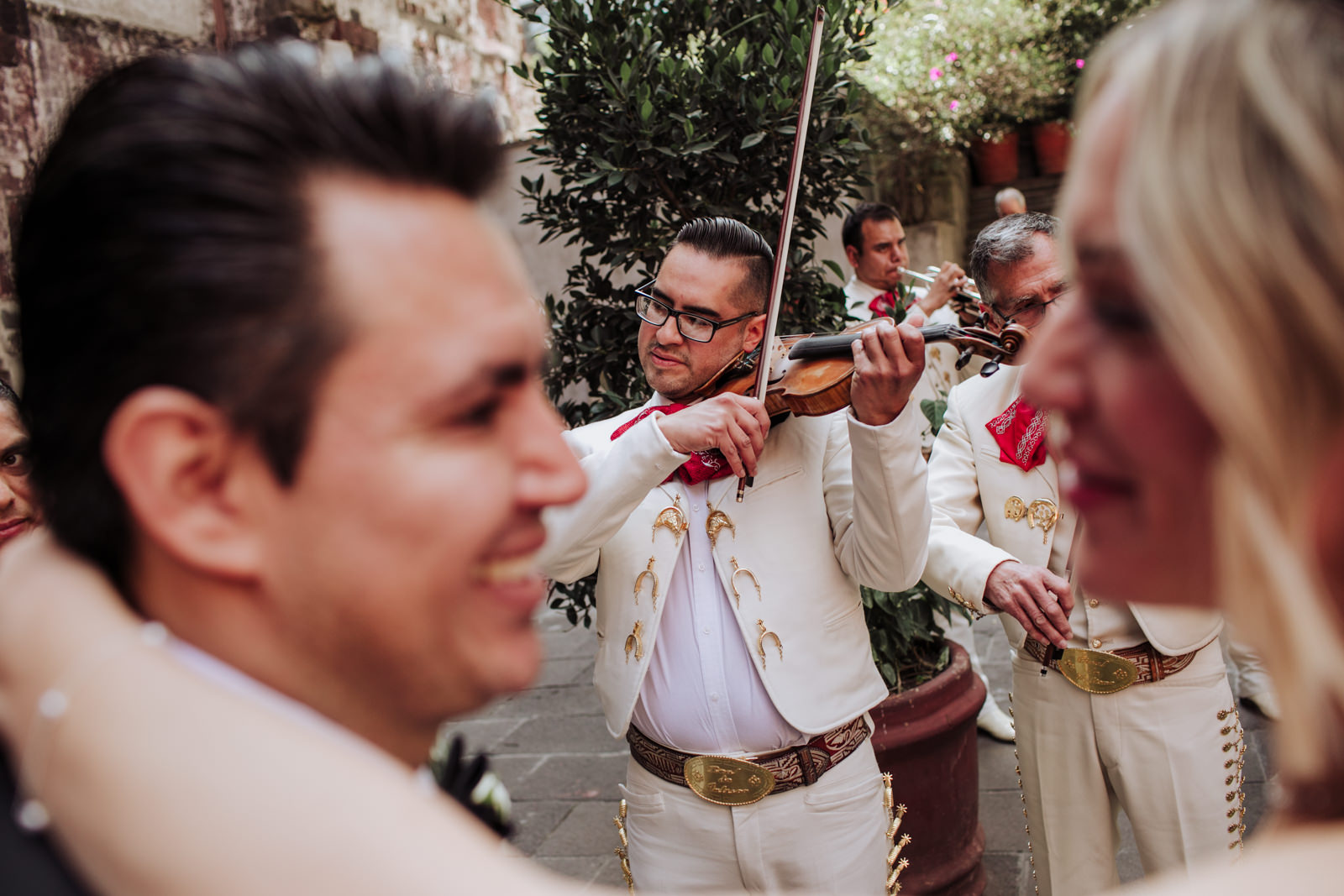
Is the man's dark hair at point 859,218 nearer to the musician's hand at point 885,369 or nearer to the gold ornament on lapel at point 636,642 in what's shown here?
the musician's hand at point 885,369

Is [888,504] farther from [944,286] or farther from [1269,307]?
[944,286]

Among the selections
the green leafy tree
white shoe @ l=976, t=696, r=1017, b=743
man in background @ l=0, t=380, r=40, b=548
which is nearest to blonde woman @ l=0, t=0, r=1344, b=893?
man in background @ l=0, t=380, r=40, b=548

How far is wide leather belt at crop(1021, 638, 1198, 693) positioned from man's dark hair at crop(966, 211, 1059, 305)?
3.57 feet

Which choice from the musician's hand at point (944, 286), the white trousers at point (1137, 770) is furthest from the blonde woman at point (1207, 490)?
the musician's hand at point (944, 286)

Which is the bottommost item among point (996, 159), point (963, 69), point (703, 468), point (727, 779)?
point (727, 779)

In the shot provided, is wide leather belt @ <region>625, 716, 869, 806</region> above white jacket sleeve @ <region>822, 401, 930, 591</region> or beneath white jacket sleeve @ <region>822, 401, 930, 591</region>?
beneath

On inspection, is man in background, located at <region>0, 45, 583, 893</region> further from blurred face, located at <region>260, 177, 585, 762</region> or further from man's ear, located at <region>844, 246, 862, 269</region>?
man's ear, located at <region>844, 246, 862, 269</region>

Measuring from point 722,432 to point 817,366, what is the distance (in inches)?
17.5

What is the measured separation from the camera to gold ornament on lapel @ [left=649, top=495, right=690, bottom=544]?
2568mm

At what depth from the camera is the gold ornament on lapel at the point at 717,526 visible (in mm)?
2578

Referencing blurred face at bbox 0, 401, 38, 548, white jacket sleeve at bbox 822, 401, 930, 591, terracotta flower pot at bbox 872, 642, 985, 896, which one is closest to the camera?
blurred face at bbox 0, 401, 38, 548

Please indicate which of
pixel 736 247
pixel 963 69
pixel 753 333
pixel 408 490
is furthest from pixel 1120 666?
pixel 963 69

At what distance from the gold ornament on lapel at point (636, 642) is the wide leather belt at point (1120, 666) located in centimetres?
114

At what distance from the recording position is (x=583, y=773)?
473 cm
